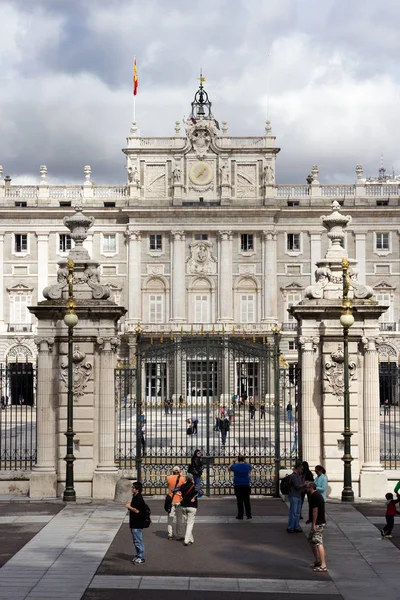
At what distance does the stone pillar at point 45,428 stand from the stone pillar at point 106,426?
110cm

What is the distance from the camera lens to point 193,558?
52.9 ft

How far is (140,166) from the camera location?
7544 centimetres

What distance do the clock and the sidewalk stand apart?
56251 millimetres

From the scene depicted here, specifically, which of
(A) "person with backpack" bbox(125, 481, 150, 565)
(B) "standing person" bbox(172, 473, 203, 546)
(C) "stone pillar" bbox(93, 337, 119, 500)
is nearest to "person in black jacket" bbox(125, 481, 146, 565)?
(A) "person with backpack" bbox(125, 481, 150, 565)

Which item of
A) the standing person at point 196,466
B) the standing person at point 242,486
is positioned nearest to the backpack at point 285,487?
the standing person at point 242,486

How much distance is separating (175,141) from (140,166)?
3425mm

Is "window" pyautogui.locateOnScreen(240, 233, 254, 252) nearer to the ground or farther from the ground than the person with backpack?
farther from the ground

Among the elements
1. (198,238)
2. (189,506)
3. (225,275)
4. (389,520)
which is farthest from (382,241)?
(189,506)

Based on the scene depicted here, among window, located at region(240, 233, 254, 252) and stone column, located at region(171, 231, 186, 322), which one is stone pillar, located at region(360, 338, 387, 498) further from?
window, located at region(240, 233, 254, 252)

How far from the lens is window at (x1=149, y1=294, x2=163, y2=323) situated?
74875mm

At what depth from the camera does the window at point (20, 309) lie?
75.5m

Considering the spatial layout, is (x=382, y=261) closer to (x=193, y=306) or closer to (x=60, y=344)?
(x=193, y=306)

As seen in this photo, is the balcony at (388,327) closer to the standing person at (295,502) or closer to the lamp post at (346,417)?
the lamp post at (346,417)

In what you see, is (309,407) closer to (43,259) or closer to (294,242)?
(294,242)
